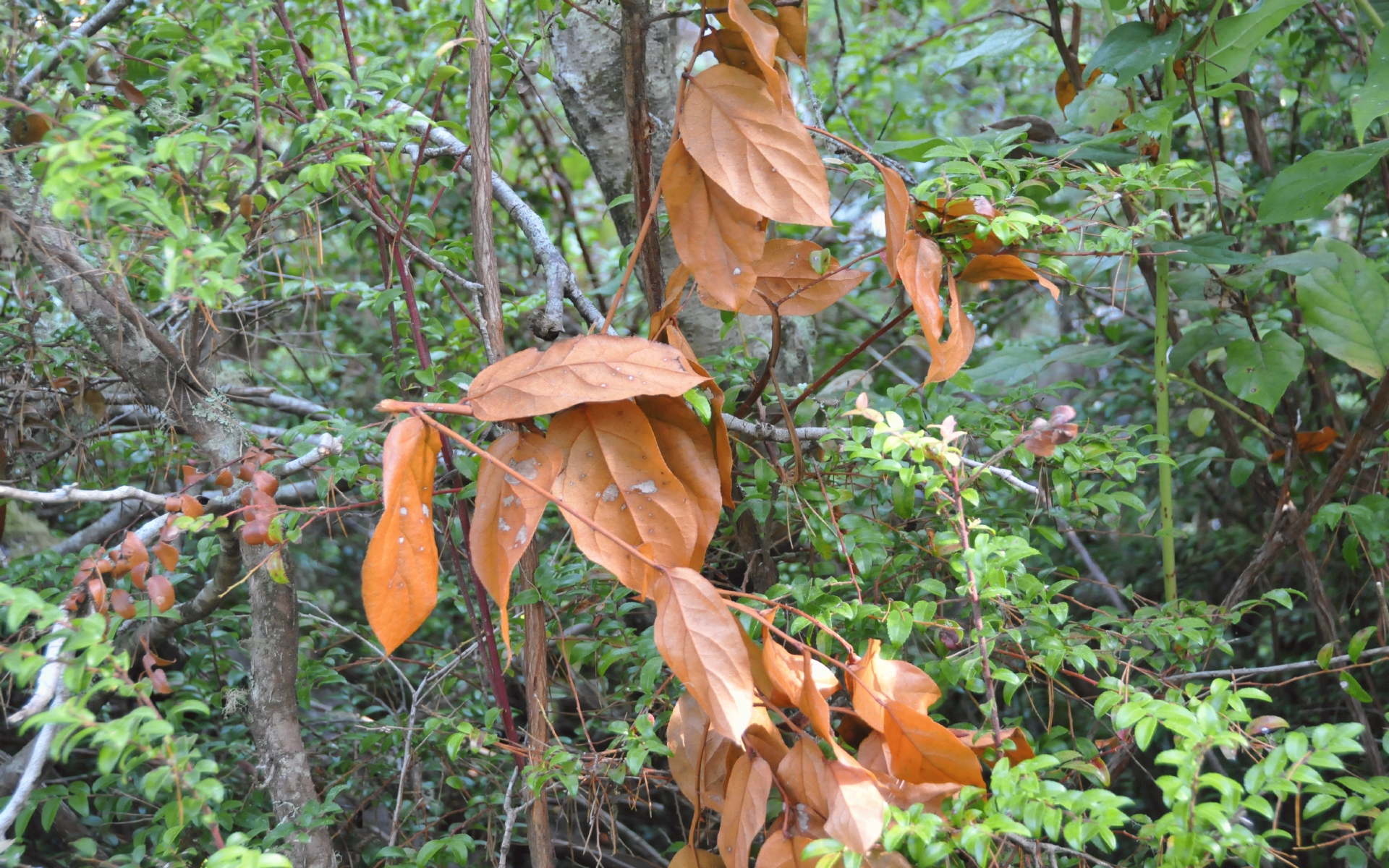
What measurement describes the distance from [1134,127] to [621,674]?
115 cm

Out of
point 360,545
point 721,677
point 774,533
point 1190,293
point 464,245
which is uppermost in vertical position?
point 464,245

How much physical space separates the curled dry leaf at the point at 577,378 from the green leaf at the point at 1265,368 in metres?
0.97

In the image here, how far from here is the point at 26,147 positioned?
2.66ft

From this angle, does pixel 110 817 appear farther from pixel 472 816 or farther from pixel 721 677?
pixel 721 677

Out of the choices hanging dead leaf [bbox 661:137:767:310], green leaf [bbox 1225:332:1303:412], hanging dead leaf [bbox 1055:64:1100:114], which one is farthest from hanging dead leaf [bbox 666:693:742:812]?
hanging dead leaf [bbox 1055:64:1100:114]

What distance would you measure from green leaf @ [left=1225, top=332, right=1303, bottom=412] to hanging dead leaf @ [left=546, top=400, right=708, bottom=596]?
0.95 meters

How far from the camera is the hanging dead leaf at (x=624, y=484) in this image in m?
0.81

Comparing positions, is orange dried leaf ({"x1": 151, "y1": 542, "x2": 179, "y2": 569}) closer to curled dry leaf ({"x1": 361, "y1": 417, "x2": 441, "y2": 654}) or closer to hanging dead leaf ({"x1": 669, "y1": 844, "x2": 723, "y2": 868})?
curled dry leaf ({"x1": 361, "y1": 417, "x2": 441, "y2": 654})

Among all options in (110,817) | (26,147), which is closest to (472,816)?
(110,817)

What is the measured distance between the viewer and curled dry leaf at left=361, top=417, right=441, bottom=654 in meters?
0.77

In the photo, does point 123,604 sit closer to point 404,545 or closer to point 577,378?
point 404,545

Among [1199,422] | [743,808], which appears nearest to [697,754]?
[743,808]

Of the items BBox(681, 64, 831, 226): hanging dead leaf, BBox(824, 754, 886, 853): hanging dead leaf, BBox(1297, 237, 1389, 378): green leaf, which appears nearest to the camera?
BBox(824, 754, 886, 853): hanging dead leaf

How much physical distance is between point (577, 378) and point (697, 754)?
16.0 inches
